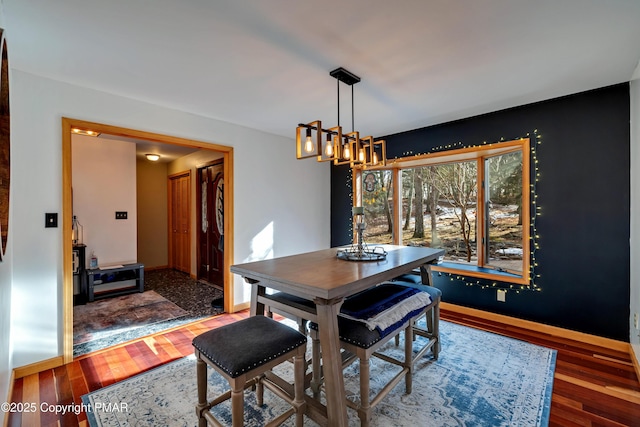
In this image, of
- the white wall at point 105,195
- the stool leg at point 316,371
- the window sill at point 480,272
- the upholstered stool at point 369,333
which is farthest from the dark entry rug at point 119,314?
the window sill at point 480,272

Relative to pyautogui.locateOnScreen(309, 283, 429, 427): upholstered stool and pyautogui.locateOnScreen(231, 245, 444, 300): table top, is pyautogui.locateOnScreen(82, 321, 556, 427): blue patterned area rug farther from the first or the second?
pyautogui.locateOnScreen(231, 245, 444, 300): table top

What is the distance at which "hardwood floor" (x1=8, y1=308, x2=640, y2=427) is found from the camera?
178 centimetres

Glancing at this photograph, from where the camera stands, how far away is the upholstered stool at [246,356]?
1315 mm

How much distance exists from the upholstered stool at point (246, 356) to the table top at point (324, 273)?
245 millimetres

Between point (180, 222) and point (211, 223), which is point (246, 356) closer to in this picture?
point (211, 223)

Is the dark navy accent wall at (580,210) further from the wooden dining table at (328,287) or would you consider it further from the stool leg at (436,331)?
the wooden dining table at (328,287)

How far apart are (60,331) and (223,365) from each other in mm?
2081

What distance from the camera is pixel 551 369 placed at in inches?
89.7

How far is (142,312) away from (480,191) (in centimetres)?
453

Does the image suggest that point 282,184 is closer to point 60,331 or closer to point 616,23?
point 60,331

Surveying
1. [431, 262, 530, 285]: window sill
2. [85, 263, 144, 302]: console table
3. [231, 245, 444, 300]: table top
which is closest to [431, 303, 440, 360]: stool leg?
[231, 245, 444, 300]: table top

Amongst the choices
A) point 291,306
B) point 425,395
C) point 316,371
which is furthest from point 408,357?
point 291,306

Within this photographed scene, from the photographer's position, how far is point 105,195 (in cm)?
454

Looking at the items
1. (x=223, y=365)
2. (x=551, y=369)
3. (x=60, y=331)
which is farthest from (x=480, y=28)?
(x=60, y=331)
